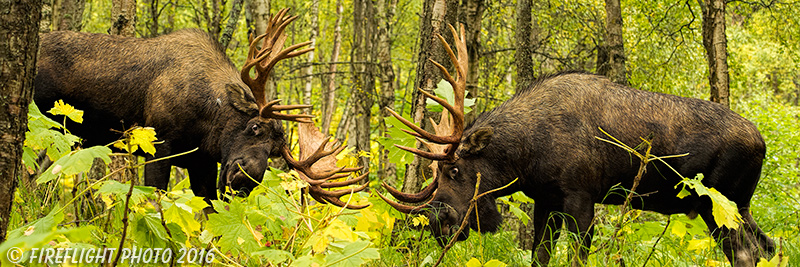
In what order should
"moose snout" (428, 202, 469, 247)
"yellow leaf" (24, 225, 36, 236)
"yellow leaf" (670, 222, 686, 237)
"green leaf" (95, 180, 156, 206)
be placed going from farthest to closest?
1. "moose snout" (428, 202, 469, 247)
2. "yellow leaf" (670, 222, 686, 237)
3. "green leaf" (95, 180, 156, 206)
4. "yellow leaf" (24, 225, 36, 236)

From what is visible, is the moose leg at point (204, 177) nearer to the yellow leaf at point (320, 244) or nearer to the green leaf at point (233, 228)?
the green leaf at point (233, 228)

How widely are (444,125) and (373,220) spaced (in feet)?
5.27

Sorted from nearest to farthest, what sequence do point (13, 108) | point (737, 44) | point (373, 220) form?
point (13, 108)
point (373, 220)
point (737, 44)

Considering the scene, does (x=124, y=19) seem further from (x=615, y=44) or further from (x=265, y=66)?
(x=615, y=44)

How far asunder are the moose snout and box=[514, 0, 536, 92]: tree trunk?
254 centimetres

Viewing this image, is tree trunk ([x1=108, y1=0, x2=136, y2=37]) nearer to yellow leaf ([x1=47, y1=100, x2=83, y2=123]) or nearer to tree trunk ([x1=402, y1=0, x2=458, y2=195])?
tree trunk ([x1=402, y1=0, x2=458, y2=195])

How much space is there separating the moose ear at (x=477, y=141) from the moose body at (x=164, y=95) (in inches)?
55.3

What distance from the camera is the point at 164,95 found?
18.4 feet

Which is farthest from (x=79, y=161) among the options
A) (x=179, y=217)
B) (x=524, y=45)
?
(x=524, y=45)

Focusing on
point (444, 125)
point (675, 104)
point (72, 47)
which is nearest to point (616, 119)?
point (675, 104)

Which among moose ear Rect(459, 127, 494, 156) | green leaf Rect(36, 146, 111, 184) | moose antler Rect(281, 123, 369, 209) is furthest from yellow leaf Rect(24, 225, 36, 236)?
moose ear Rect(459, 127, 494, 156)

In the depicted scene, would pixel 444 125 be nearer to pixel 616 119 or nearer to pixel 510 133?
pixel 510 133

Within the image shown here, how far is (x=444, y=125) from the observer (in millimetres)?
5480

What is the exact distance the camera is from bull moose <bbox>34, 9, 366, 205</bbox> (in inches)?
216
